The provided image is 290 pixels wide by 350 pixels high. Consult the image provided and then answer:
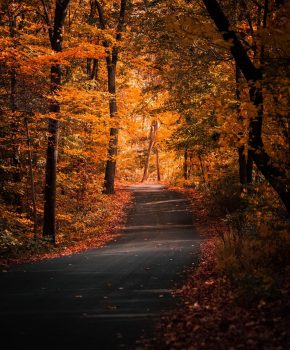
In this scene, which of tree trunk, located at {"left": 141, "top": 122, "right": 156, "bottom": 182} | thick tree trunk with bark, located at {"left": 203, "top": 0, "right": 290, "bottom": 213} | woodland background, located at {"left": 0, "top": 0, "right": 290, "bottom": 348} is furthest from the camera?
tree trunk, located at {"left": 141, "top": 122, "right": 156, "bottom": 182}

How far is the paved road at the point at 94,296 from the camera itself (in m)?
5.76

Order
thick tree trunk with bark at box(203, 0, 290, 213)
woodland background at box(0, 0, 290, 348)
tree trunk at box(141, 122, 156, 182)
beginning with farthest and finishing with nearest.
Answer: tree trunk at box(141, 122, 156, 182) < thick tree trunk with bark at box(203, 0, 290, 213) < woodland background at box(0, 0, 290, 348)

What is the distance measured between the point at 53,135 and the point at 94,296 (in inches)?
380

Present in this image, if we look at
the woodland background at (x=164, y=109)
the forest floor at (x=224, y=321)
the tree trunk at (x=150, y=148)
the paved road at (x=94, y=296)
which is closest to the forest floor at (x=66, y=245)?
the woodland background at (x=164, y=109)

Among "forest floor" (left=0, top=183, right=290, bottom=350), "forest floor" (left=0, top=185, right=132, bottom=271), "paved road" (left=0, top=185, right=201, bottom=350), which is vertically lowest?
"forest floor" (left=0, top=185, right=132, bottom=271)

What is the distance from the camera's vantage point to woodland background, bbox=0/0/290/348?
8.04m

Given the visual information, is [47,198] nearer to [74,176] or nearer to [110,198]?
[74,176]

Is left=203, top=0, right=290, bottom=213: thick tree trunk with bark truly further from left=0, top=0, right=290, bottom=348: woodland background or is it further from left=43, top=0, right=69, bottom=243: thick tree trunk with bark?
left=43, top=0, right=69, bottom=243: thick tree trunk with bark

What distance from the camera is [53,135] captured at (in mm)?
16391

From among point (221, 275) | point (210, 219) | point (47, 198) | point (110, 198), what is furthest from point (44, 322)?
point (110, 198)

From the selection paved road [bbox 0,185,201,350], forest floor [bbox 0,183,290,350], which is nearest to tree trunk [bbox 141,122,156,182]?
paved road [bbox 0,185,201,350]

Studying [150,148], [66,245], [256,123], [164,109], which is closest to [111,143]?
[164,109]

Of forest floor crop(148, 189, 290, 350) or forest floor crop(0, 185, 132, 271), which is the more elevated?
forest floor crop(148, 189, 290, 350)

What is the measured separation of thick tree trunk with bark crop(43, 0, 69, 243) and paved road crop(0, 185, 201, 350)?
3052 mm
